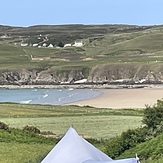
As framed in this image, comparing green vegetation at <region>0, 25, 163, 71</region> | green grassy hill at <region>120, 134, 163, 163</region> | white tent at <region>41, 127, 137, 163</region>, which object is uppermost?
white tent at <region>41, 127, 137, 163</region>

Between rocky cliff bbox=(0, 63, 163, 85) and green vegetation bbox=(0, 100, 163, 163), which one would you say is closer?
green vegetation bbox=(0, 100, 163, 163)

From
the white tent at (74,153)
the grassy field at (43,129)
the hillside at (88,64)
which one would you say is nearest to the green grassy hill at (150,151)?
the grassy field at (43,129)

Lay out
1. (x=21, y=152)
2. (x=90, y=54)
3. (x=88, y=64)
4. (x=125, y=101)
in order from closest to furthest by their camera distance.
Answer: (x=21, y=152) → (x=125, y=101) → (x=88, y=64) → (x=90, y=54)

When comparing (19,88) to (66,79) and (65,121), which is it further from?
(65,121)

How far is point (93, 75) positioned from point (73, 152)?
10323cm

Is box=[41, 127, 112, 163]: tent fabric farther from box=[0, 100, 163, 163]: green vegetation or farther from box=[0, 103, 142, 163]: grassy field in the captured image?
box=[0, 103, 142, 163]: grassy field

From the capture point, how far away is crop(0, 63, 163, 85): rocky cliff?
10831 cm

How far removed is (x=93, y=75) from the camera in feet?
372

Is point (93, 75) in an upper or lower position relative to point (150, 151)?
lower

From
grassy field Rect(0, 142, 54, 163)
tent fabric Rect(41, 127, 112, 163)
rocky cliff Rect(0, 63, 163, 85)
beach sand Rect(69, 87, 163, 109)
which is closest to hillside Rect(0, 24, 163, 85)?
rocky cliff Rect(0, 63, 163, 85)

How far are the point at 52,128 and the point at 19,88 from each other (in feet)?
256

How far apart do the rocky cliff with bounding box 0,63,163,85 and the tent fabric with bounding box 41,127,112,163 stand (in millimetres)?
95171

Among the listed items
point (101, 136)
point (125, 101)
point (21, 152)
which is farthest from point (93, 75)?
point (21, 152)

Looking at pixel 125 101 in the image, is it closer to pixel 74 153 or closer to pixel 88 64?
pixel 88 64
